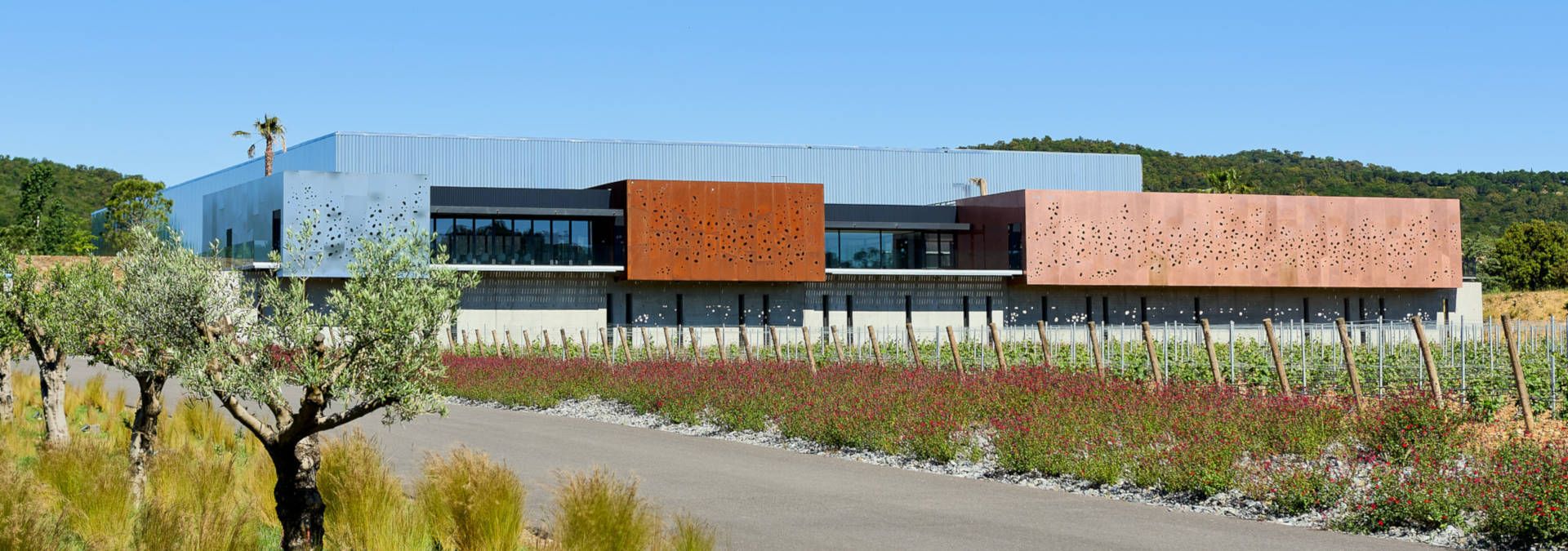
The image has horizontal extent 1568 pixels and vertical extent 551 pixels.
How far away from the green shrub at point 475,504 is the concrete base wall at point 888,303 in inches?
1581

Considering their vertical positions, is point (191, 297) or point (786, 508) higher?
point (191, 297)

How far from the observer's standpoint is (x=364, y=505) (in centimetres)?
1024

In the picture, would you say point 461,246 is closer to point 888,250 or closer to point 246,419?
point 888,250

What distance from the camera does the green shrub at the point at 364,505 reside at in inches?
393

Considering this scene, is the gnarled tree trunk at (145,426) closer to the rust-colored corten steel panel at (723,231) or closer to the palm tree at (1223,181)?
the rust-colored corten steel panel at (723,231)

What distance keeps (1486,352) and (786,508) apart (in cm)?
1926

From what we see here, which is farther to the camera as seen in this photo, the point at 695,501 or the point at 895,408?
the point at 895,408

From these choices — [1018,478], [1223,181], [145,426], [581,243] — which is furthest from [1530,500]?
[1223,181]

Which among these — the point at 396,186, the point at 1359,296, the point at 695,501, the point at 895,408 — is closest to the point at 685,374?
the point at 895,408

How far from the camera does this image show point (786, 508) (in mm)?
12492

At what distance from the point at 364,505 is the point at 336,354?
136 cm

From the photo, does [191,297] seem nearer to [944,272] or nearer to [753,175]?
[944,272]

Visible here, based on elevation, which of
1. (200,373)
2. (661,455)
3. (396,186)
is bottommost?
(661,455)

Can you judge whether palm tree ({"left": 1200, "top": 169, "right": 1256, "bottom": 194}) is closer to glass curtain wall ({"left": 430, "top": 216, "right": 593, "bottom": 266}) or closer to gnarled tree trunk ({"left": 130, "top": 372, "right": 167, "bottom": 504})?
glass curtain wall ({"left": 430, "top": 216, "right": 593, "bottom": 266})
